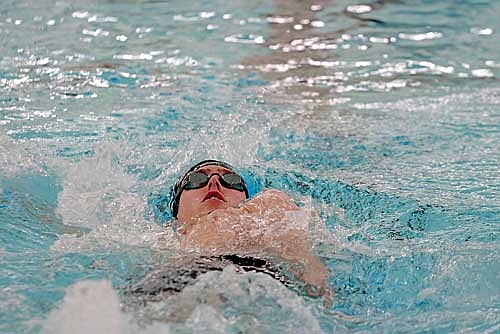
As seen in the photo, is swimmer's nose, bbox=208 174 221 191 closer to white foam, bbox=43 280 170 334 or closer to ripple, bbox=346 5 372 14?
white foam, bbox=43 280 170 334

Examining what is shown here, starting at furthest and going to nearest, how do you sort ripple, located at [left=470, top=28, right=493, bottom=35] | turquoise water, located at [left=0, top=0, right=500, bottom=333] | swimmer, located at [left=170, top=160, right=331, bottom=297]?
ripple, located at [left=470, top=28, right=493, bottom=35] < swimmer, located at [left=170, top=160, right=331, bottom=297] < turquoise water, located at [left=0, top=0, right=500, bottom=333]

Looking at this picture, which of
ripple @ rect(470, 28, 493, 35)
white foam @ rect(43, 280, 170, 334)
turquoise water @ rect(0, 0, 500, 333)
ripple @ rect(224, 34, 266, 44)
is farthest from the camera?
ripple @ rect(470, 28, 493, 35)

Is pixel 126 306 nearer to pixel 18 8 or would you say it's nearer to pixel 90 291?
pixel 90 291

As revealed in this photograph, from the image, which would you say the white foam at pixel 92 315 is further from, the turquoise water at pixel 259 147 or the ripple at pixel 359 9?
the ripple at pixel 359 9

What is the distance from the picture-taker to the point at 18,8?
8.36 meters

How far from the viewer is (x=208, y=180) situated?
3646 mm

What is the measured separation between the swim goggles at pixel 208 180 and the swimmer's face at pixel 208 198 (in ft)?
0.05

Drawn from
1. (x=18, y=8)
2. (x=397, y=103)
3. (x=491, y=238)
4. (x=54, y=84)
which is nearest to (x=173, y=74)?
(x=54, y=84)

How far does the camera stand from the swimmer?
3109 millimetres

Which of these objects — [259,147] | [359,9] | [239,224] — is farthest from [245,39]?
[239,224]

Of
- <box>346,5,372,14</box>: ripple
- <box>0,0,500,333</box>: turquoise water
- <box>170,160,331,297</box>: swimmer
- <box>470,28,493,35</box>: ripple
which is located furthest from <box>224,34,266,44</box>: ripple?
<box>170,160,331,297</box>: swimmer

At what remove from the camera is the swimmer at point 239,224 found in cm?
311

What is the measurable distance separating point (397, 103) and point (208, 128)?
154 centimetres

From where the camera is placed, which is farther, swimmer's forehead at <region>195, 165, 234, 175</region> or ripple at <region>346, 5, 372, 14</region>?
ripple at <region>346, 5, 372, 14</region>
